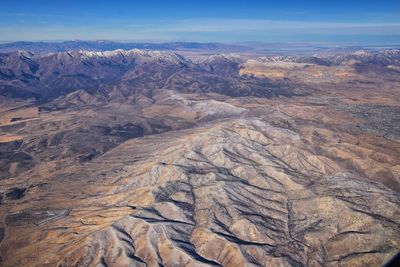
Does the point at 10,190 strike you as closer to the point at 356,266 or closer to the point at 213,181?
the point at 213,181

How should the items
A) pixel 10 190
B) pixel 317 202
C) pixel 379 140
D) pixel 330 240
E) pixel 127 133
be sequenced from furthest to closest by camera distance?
pixel 127 133
pixel 379 140
pixel 10 190
pixel 317 202
pixel 330 240

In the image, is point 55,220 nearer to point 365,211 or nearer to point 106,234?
point 106,234

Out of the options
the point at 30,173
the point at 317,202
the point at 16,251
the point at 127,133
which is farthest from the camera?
the point at 127,133

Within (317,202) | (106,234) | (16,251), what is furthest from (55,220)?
(317,202)

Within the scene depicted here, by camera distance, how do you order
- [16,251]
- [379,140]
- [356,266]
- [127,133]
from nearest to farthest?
[356,266]
[16,251]
[379,140]
[127,133]

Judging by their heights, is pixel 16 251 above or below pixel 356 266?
below

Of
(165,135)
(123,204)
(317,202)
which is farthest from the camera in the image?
(165,135)

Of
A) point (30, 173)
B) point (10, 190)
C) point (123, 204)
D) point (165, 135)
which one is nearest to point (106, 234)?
point (123, 204)

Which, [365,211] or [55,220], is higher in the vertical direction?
[365,211]

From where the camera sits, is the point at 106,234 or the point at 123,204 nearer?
the point at 106,234
